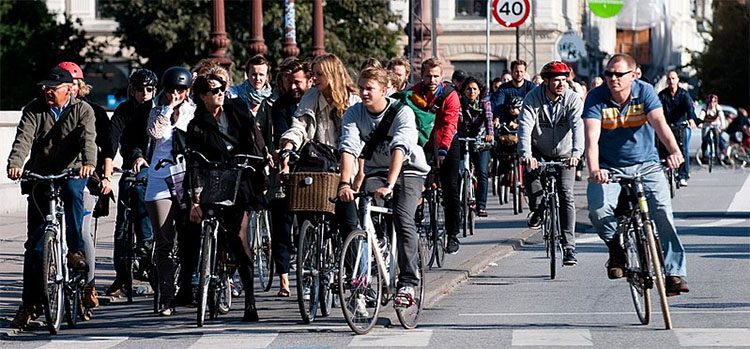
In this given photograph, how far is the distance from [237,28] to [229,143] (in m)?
48.1

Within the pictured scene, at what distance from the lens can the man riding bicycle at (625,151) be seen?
1141 centimetres

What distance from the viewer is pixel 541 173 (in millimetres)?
15719

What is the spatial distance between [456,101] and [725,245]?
377cm

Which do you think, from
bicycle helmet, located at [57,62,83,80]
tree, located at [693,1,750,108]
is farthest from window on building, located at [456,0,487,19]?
bicycle helmet, located at [57,62,83,80]

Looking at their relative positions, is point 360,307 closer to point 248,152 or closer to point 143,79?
point 248,152

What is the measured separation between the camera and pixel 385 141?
37.1 feet

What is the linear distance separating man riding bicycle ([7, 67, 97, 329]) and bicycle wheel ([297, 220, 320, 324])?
1.49 m

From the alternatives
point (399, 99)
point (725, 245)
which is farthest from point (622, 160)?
point (725, 245)

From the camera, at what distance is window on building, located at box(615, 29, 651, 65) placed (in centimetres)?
7300

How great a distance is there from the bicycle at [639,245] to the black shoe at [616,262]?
6 centimetres

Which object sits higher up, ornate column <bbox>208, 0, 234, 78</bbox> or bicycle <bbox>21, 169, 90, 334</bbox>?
ornate column <bbox>208, 0, 234, 78</bbox>

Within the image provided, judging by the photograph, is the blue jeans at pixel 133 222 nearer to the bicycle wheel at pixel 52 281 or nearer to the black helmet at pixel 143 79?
the black helmet at pixel 143 79

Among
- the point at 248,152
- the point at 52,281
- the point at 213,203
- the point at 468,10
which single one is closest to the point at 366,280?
the point at 213,203

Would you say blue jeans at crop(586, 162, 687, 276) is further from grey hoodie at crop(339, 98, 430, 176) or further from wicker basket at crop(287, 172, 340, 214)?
wicker basket at crop(287, 172, 340, 214)
